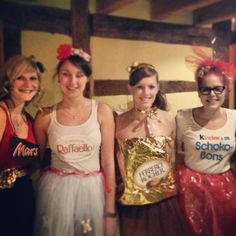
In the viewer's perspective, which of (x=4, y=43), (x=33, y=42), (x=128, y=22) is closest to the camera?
(x=4, y=43)

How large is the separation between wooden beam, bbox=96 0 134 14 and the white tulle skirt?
1.60 m

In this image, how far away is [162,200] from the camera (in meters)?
2.49

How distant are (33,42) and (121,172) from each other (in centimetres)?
135

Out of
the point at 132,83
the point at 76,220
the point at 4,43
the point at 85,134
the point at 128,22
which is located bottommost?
the point at 76,220

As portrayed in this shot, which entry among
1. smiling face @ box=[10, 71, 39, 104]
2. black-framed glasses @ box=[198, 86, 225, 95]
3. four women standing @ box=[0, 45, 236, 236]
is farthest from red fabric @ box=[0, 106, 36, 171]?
black-framed glasses @ box=[198, 86, 225, 95]

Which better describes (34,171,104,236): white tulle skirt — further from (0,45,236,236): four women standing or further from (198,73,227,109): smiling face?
(198,73,227,109): smiling face

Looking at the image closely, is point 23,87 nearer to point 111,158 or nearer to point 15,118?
point 15,118

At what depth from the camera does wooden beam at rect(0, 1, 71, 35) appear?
2809 mm

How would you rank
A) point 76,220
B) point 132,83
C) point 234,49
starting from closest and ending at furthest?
1. point 76,220
2. point 132,83
3. point 234,49

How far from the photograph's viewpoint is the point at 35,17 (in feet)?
9.62

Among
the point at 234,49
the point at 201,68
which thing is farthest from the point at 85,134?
the point at 234,49

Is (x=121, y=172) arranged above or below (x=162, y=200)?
above

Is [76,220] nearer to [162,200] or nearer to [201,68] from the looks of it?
[162,200]

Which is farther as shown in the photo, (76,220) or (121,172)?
(121,172)
